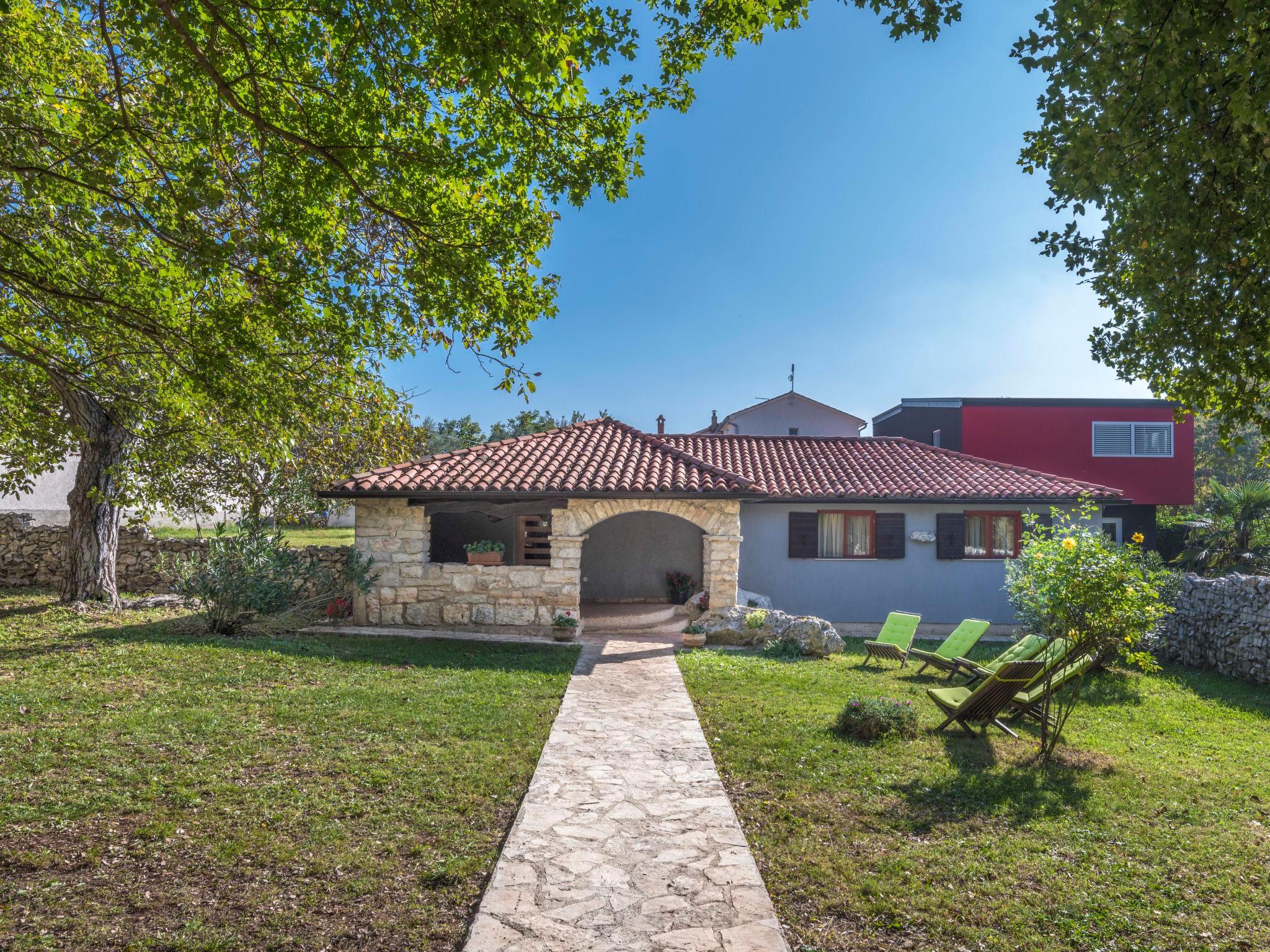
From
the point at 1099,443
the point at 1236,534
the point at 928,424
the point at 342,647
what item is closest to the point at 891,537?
the point at 928,424

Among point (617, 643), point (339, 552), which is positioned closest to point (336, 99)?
point (617, 643)

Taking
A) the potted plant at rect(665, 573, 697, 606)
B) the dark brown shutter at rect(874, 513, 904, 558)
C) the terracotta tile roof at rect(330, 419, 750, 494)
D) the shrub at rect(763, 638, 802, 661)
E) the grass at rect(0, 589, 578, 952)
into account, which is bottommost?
the shrub at rect(763, 638, 802, 661)

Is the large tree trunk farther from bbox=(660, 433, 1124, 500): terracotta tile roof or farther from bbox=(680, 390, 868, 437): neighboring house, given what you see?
bbox=(680, 390, 868, 437): neighboring house

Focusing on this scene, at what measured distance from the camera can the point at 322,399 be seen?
7594 mm

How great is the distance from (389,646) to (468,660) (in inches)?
65.7

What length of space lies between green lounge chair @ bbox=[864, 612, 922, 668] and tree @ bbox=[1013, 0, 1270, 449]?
22.5 feet

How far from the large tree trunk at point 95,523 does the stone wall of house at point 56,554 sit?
7.60 ft

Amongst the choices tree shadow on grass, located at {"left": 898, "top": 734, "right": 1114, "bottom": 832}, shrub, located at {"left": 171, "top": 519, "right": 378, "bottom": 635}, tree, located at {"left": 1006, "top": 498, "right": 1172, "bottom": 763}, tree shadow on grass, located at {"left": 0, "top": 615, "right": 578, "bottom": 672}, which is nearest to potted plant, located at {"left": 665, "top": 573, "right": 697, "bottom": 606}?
tree shadow on grass, located at {"left": 0, "top": 615, "right": 578, "bottom": 672}

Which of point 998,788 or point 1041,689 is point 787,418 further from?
point 998,788

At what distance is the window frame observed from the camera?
870 inches

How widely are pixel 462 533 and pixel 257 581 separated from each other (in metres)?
6.93

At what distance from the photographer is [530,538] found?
18.4m

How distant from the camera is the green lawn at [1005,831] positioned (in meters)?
3.91

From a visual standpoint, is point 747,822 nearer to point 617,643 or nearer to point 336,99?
point 336,99
